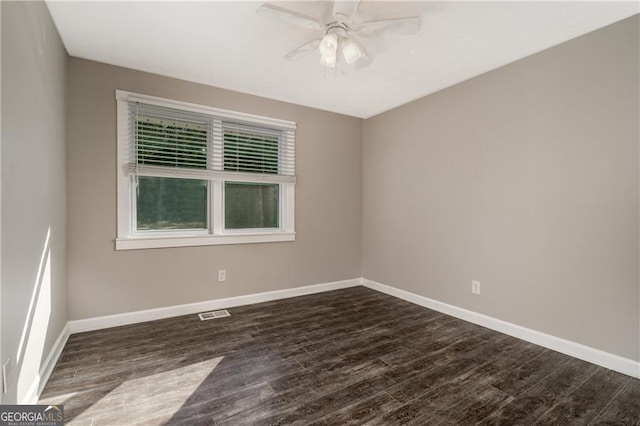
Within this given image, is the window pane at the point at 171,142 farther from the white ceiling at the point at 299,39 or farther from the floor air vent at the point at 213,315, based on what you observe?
the floor air vent at the point at 213,315

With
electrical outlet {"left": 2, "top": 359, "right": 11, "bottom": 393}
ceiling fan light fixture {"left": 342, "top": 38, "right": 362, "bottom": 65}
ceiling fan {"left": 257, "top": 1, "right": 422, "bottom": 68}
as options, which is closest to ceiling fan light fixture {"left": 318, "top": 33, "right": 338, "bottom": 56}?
ceiling fan {"left": 257, "top": 1, "right": 422, "bottom": 68}

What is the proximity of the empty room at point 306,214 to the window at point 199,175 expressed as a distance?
0.02 meters

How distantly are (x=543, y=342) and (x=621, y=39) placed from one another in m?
2.35

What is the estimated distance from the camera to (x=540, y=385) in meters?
1.95

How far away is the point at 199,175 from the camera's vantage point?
126 inches

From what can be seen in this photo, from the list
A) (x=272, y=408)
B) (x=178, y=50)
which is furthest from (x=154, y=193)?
(x=272, y=408)

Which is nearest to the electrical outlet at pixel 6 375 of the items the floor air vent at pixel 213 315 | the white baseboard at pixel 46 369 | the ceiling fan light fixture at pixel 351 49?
the white baseboard at pixel 46 369

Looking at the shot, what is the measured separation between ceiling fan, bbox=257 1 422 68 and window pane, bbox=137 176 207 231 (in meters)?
1.78

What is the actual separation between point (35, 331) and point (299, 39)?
266 centimetres

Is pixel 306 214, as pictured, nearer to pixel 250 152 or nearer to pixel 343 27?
pixel 250 152

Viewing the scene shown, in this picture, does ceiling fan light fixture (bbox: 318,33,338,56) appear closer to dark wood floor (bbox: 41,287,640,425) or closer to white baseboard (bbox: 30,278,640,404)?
dark wood floor (bbox: 41,287,640,425)

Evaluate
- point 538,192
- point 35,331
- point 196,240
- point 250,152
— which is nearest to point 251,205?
point 250,152

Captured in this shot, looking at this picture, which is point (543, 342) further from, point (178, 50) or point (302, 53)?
point (178, 50)

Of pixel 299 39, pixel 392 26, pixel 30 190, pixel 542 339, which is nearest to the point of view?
pixel 30 190
